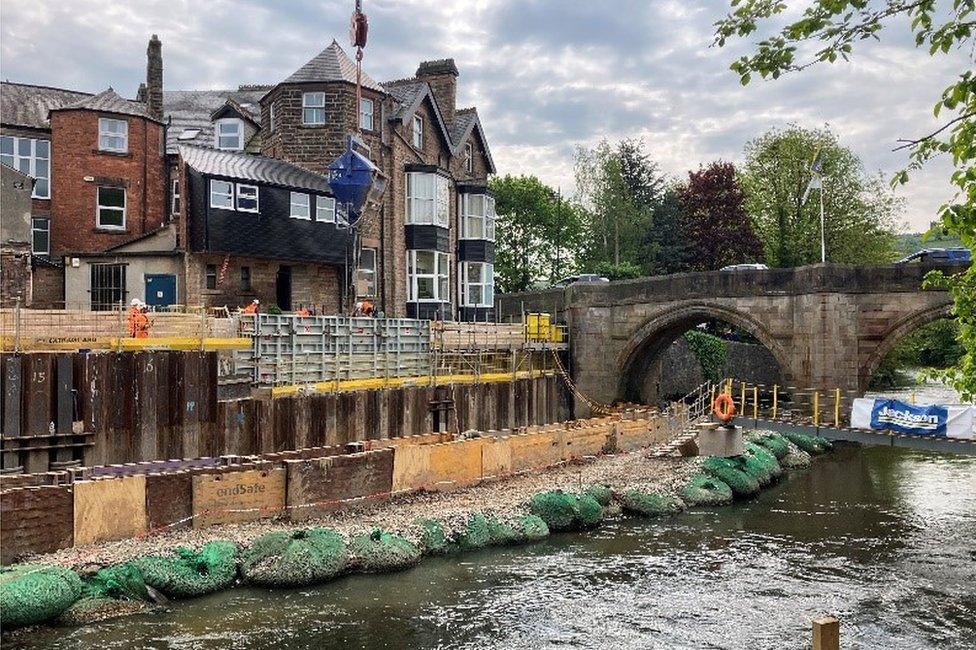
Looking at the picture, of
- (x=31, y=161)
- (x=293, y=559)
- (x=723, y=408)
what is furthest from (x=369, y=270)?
(x=293, y=559)

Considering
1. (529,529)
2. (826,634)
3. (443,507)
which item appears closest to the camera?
(826,634)

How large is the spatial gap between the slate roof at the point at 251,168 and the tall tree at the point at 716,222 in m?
33.9

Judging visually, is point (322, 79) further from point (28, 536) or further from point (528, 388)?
point (28, 536)

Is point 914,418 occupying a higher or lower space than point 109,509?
higher

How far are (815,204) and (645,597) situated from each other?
151 feet

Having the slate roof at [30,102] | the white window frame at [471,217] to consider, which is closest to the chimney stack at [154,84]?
the slate roof at [30,102]

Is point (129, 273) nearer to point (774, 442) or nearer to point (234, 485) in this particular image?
point (234, 485)

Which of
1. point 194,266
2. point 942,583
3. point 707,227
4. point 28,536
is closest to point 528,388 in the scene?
→ point 194,266

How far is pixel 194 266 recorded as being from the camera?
3212 cm

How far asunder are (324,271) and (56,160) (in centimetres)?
1099

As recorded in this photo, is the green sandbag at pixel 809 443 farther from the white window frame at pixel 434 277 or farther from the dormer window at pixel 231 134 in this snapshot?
the dormer window at pixel 231 134

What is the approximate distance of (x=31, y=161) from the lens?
3462cm

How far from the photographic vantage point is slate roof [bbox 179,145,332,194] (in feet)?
105

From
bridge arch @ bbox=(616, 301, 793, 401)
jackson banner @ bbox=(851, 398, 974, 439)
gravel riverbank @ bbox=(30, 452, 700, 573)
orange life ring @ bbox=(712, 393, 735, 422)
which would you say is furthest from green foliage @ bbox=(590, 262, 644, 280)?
jackson banner @ bbox=(851, 398, 974, 439)
